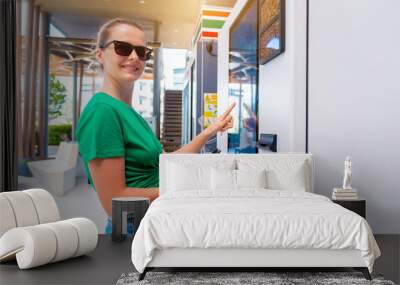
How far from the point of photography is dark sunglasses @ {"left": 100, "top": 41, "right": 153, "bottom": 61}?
5.29 m

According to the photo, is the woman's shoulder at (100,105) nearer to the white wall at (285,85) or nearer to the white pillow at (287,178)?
the white wall at (285,85)

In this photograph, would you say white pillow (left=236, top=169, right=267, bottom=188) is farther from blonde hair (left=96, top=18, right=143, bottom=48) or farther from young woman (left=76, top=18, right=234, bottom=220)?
blonde hair (left=96, top=18, right=143, bottom=48)

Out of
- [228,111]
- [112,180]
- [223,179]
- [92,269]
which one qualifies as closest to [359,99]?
[228,111]

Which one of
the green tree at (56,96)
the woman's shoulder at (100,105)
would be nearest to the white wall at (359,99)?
the woman's shoulder at (100,105)

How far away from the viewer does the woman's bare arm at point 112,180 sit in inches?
207

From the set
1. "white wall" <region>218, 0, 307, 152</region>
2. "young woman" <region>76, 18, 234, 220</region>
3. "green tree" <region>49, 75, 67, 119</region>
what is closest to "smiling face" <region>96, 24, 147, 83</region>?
"young woman" <region>76, 18, 234, 220</region>

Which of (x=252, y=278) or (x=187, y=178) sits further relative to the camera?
(x=187, y=178)

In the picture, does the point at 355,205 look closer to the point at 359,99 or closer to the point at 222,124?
the point at 359,99

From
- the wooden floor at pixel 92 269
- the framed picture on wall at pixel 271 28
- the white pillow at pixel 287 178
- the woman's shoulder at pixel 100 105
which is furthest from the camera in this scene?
the woman's shoulder at pixel 100 105

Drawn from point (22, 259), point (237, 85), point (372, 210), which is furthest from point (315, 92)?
point (22, 259)

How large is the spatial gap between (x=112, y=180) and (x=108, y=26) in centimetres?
173

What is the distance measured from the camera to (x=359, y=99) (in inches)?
209

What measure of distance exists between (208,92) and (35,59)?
2020 millimetres

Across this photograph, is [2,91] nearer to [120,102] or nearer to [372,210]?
[120,102]
